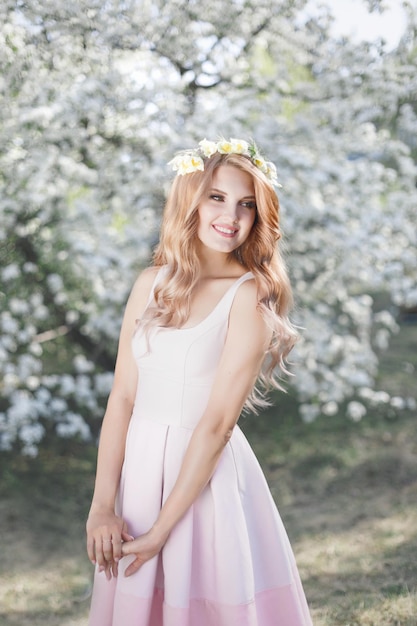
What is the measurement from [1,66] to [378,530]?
347cm

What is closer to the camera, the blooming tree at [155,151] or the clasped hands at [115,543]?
the clasped hands at [115,543]

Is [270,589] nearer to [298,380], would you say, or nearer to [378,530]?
[378,530]

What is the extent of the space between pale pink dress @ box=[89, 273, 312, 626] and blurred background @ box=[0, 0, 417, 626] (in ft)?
6.49

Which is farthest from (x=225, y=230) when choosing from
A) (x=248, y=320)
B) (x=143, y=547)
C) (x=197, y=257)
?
(x=143, y=547)

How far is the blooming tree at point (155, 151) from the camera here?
4426mm

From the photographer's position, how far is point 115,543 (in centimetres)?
178

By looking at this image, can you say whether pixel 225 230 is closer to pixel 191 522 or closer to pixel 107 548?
pixel 191 522

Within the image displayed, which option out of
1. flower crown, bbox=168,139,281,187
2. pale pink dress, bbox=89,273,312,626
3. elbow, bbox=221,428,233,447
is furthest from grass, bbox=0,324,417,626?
flower crown, bbox=168,139,281,187

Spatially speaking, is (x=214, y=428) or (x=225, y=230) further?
(x=225, y=230)

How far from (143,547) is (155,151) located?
335cm

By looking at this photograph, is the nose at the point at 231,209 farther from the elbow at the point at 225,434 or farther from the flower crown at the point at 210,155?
the elbow at the point at 225,434

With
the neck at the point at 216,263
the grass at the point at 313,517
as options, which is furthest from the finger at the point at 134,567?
the grass at the point at 313,517

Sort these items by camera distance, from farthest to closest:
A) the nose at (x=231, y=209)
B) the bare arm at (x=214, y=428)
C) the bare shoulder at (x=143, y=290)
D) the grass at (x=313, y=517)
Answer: the grass at (x=313, y=517) → the bare shoulder at (x=143, y=290) → the nose at (x=231, y=209) → the bare arm at (x=214, y=428)

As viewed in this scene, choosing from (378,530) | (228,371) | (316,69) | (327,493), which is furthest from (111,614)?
(316,69)
